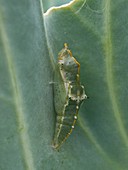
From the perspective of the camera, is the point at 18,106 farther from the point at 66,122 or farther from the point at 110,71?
the point at 110,71

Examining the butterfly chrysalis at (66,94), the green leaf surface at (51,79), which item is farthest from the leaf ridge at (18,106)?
the butterfly chrysalis at (66,94)

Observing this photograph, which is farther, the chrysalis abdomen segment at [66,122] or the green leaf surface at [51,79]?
the chrysalis abdomen segment at [66,122]

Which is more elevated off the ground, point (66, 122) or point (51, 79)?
point (51, 79)

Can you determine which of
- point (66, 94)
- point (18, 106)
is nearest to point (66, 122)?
point (66, 94)

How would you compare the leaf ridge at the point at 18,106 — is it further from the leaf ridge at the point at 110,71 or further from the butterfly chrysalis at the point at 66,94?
the leaf ridge at the point at 110,71

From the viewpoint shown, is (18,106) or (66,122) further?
(66,122)

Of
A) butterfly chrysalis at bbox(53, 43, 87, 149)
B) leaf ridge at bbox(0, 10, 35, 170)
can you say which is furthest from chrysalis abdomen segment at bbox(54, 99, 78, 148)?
leaf ridge at bbox(0, 10, 35, 170)

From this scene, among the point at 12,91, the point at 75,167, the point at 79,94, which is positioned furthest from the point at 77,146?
the point at 12,91

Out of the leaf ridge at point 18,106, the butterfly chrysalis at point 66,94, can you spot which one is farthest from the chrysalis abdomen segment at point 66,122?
the leaf ridge at point 18,106
